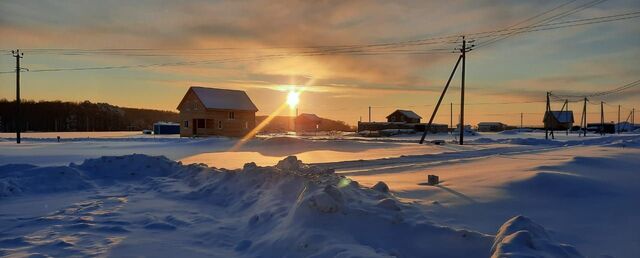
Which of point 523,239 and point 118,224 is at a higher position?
point 523,239

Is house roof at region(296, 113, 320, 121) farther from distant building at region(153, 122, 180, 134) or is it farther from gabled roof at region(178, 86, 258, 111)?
gabled roof at region(178, 86, 258, 111)

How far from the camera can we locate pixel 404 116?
82938mm

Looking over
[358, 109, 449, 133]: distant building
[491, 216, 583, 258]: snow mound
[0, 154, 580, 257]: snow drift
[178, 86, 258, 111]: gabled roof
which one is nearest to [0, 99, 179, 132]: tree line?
[358, 109, 449, 133]: distant building

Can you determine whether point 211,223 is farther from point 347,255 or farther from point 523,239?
point 523,239

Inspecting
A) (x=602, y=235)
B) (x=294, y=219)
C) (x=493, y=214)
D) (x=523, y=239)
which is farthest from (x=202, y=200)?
(x=602, y=235)

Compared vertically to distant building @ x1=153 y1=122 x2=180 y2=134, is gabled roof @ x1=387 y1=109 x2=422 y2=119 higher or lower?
higher

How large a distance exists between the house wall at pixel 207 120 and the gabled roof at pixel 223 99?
53cm

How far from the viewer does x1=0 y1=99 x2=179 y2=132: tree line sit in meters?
108

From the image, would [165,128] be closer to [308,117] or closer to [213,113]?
[213,113]

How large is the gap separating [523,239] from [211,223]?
520cm

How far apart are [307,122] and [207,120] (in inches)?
1635

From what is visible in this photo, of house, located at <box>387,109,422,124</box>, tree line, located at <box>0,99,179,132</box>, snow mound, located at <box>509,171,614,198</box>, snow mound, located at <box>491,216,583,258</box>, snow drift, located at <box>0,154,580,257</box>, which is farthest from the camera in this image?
tree line, located at <box>0,99,179,132</box>

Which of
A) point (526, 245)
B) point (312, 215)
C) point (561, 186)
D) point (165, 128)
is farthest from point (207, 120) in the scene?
point (526, 245)

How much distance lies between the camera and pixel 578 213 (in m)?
7.54
